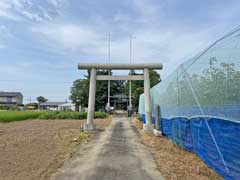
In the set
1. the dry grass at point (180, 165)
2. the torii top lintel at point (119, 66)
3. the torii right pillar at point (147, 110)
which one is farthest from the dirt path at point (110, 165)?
the torii top lintel at point (119, 66)

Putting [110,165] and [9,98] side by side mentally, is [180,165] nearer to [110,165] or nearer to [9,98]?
[110,165]

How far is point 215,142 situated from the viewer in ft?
14.7

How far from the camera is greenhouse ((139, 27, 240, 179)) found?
147 inches

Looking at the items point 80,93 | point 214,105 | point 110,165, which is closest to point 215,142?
point 214,105

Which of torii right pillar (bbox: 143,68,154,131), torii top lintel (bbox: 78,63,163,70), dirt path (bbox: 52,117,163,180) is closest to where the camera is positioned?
dirt path (bbox: 52,117,163,180)

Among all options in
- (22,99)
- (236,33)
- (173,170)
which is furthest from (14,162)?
(22,99)

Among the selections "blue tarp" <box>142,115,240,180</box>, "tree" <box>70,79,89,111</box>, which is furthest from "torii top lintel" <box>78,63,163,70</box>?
"tree" <box>70,79,89,111</box>

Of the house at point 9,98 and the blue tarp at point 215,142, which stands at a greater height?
the house at point 9,98

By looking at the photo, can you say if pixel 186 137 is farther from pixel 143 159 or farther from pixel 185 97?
pixel 143 159

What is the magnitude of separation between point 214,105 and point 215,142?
69cm

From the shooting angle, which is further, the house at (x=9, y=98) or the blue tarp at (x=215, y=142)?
the house at (x=9, y=98)

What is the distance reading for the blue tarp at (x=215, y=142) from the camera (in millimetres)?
3733

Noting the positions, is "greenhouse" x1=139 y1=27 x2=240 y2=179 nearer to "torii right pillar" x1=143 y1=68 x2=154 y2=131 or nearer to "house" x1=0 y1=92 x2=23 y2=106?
"torii right pillar" x1=143 y1=68 x2=154 y2=131

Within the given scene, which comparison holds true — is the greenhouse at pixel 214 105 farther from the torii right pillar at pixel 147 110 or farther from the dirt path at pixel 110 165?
the torii right pillar at pixel 147 110
